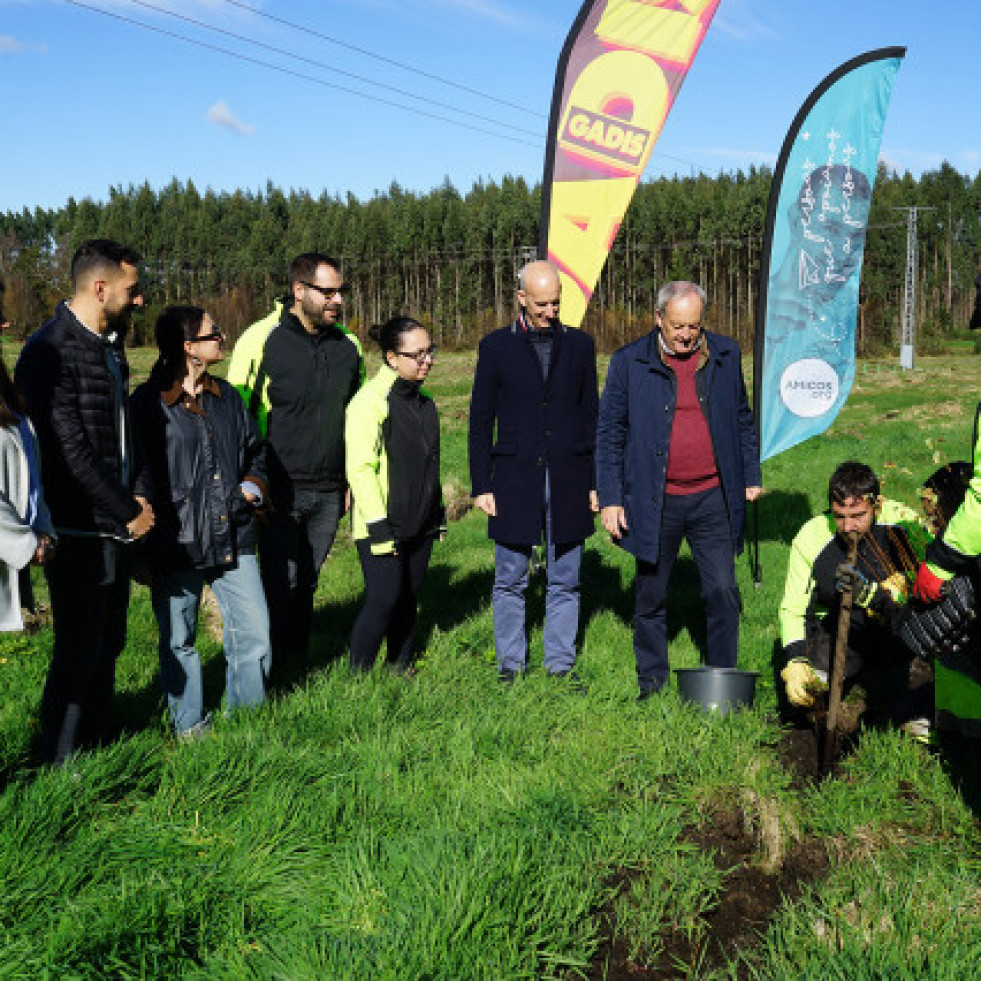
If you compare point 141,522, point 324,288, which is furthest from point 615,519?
point 141,522

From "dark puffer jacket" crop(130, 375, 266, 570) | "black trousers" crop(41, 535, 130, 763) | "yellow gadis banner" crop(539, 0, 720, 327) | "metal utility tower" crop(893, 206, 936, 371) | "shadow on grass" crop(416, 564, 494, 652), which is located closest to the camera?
"black trousers" crop(41, 535, 130, 763)

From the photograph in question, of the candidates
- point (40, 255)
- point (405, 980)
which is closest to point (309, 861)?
point (405, 980)

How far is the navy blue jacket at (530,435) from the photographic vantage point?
4824mm

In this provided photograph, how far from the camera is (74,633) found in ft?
11.6

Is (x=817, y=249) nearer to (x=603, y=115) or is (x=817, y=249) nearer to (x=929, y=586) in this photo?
(x=603, y=115)

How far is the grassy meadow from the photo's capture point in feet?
→ 8.56

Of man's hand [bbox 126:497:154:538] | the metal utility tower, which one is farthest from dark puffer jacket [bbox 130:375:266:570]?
the metal utility tower

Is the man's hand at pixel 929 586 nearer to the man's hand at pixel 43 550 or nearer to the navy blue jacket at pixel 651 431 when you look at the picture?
the navy blue jacket at pixel 651 431

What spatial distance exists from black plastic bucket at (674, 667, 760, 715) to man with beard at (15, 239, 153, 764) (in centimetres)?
247

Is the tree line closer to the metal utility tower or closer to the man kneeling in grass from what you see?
the metal utility tower

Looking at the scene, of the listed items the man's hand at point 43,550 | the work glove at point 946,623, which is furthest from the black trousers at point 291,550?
the work glove at point 946,623

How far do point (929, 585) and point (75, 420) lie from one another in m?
2.97

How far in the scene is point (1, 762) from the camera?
A: 3.62m

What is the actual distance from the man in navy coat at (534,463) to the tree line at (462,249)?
46.8m
